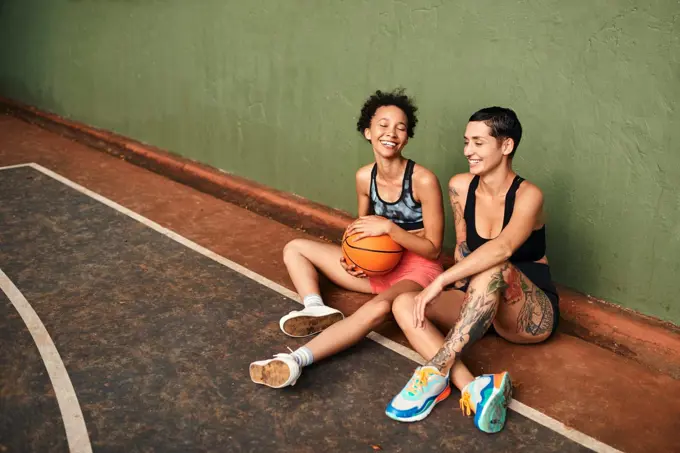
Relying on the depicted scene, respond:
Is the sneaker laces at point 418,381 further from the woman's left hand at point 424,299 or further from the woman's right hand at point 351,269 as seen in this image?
the woman's right hand at point 351,269

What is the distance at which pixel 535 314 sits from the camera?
4.34 m

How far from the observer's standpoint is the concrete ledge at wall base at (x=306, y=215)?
458 centimetres

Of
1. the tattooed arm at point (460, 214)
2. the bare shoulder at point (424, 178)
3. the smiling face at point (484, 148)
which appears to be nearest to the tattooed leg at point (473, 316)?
the tattooed arm at point (460, 214)

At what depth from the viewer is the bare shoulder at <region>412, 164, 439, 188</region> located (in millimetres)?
4715

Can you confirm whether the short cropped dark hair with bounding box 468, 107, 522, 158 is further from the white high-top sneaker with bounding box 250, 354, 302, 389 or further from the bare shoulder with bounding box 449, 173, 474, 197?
the white high-top sneaker with bounding box 250, 354, 302, 389

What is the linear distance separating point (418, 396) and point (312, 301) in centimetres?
124

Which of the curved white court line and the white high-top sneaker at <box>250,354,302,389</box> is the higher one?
the white high-top sneaker at <box>250,354,302,389</box>

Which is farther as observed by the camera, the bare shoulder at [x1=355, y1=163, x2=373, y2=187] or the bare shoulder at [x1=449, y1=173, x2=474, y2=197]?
the bare shoulder at [x1=355, y1=163, x2=373, y2=187]

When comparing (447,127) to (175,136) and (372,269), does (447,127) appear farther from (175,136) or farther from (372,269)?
(175,136)

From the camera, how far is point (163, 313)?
4953 mm

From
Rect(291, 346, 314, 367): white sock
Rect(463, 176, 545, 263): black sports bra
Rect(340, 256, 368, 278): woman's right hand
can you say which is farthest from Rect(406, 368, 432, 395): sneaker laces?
Rect(340, 256, 368, 278): woman's right hand

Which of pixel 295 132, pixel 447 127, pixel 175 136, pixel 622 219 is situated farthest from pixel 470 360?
pixel 175 136

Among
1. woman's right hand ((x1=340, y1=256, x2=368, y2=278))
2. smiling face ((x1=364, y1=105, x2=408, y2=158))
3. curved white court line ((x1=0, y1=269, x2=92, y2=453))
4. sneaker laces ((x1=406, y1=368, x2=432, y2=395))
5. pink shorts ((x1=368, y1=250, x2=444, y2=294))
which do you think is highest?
smiling face ((x1=364, y1=105, x2=408, y2=158))

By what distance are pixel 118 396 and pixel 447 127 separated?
3.10 metres
